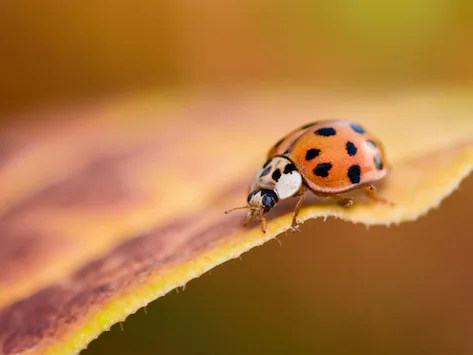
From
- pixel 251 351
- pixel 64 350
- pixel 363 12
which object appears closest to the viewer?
pixel 64 350

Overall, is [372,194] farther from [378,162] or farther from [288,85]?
[288,85]

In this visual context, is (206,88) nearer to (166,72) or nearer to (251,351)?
(166,72)

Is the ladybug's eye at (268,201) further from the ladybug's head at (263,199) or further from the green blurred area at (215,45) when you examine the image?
the green blurred area at (215,45)

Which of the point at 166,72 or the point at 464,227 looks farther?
the point at 166,72

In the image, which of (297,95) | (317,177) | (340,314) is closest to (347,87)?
Answer: (297,95)

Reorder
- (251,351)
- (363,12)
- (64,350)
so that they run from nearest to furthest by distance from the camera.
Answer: (64,350)
(251,351)
(363,12)

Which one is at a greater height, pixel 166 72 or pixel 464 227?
pixel 166 72
